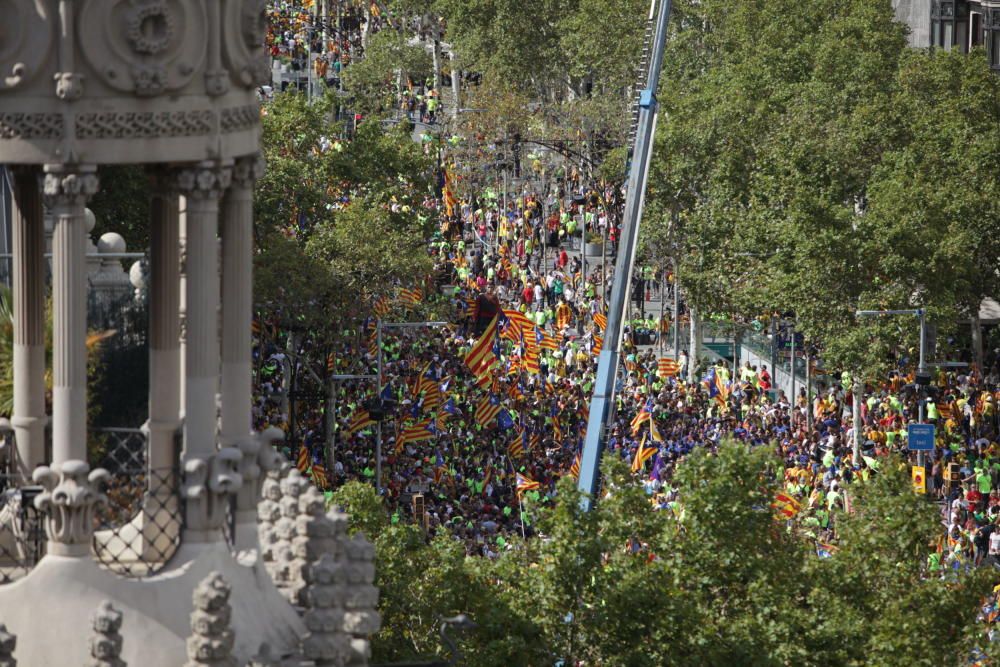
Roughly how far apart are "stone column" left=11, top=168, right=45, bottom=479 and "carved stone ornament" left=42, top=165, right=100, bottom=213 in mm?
850

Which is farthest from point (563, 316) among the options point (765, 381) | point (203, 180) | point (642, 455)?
point (203, 180)

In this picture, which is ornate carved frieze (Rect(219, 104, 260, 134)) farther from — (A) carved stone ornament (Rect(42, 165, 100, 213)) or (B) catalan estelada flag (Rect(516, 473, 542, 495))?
(B) catalan estelada flag (Rect(516, 473, 542, 495))

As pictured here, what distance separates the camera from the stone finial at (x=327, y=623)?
1873 centimetres

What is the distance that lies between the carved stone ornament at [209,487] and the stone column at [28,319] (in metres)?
1.43

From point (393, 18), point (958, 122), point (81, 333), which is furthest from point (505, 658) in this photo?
point (393, 18)

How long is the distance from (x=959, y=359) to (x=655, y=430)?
14.7 meters

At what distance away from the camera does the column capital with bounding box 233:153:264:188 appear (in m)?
19.4

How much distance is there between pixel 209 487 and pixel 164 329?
63.2 inches

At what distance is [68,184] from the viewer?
1839 cm

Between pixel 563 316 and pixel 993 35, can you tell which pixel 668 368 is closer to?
pixel 563 316

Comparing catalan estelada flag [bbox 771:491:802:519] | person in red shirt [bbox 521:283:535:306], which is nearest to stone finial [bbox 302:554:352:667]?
catalan estelada flag [bbox 771:491:802:519]

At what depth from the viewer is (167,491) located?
1973cm

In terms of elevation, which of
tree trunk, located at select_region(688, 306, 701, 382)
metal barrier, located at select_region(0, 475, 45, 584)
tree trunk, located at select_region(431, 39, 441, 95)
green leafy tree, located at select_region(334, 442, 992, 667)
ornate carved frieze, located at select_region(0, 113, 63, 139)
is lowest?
tree trunk, located at select_region(688, 306, 701, 382)

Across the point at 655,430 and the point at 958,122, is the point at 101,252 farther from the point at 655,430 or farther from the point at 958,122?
the point at 958,122
